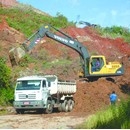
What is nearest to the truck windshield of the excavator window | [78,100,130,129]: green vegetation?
the excavator window

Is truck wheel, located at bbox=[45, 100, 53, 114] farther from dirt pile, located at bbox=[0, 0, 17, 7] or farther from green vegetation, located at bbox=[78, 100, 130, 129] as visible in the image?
dirt pile, located at bbox=[0, 0, 17, 7]

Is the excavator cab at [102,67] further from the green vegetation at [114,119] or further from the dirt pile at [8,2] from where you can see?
the dirt pile at [8,2]

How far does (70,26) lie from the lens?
6844 cm

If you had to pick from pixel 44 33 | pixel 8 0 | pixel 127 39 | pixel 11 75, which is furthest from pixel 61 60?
pixel 8 0

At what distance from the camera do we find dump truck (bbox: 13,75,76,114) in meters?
31.0

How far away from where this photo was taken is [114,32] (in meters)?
79.6

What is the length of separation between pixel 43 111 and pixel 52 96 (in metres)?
1.23

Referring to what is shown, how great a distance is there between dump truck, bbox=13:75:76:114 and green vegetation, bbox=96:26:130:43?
39.8m

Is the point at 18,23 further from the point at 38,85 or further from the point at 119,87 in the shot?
the point at 38,85

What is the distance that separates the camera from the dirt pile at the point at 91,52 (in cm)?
3569

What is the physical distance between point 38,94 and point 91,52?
29714 millimetres

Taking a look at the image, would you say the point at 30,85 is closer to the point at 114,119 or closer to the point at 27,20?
the point at 114,119

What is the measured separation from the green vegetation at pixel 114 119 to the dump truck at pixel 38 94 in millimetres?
11385

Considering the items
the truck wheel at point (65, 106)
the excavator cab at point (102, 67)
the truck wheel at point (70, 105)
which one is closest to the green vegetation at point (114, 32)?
the excavator cab at point (102, 67)
